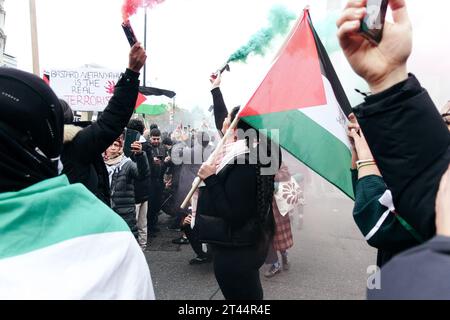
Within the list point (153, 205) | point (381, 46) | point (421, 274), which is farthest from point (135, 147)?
point (421, 274)

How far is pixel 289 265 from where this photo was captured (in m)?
5.33

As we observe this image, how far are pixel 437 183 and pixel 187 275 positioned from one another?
425 centimetres

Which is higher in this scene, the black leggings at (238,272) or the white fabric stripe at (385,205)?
the white fabric stripe at (385,205)

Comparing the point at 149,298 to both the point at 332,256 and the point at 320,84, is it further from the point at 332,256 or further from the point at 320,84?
the point at 332,256

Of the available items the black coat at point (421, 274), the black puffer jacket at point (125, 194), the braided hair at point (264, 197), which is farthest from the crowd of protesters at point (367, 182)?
the black puffer jacket at point (125, 194)

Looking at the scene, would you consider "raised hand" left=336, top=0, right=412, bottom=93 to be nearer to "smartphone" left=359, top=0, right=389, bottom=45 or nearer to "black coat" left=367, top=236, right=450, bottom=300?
"smartphone" left=359, top=0, right=389, bottom=45

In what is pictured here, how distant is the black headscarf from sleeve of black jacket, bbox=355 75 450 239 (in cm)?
105

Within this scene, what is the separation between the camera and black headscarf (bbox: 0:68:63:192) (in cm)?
113

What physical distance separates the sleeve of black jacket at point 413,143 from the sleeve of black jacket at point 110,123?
67.3 inches

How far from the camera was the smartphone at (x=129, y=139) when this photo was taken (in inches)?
207

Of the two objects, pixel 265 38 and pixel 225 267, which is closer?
pixel 225 267

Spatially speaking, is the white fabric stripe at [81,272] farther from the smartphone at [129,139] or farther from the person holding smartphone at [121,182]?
the smartphone at [129,139]

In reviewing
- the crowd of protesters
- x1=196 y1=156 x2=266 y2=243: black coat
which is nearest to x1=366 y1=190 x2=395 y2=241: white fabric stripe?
the crowd of protesters
